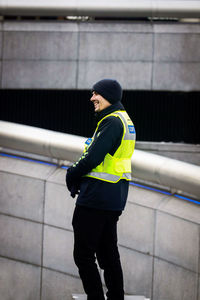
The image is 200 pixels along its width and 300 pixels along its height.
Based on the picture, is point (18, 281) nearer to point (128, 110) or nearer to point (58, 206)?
point (58, 206)

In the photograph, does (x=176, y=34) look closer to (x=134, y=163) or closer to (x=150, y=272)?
(x=134, y=163)

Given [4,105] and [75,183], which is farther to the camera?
[4,105]

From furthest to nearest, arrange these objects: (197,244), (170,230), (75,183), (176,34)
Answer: (176,34)
(170,230)
(197,244)
(75,183)

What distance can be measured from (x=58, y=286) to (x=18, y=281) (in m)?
0.62

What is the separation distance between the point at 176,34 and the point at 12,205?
14.3 feet

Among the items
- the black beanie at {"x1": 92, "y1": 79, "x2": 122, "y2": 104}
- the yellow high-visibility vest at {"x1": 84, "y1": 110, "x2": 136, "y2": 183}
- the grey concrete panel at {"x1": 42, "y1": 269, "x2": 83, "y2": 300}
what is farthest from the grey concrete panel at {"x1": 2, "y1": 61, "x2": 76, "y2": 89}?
the yellow high-visibility vest at {"x1": 84, "y1": 110, "x2": 136, "y2": 183}

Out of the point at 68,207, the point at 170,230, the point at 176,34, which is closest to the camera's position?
the point at 170,230

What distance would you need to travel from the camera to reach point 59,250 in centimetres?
622

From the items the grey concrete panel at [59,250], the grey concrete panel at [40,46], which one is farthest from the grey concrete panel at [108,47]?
the grey concrete panel at [59,250]

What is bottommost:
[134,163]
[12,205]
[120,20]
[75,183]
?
[12,205]

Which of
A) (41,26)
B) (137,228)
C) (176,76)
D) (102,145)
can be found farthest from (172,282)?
(41,26)

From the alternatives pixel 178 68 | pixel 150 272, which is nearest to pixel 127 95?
pixel 178 68

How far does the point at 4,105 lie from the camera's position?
31.4 feet

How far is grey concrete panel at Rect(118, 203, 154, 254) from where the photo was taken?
18.1ft
